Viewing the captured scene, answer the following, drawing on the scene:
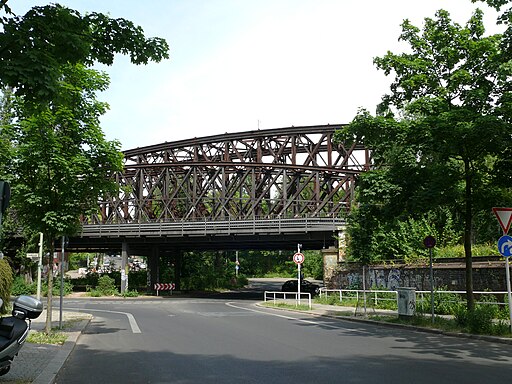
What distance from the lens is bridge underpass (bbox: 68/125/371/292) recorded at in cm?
4462

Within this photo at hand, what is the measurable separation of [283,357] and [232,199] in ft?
161

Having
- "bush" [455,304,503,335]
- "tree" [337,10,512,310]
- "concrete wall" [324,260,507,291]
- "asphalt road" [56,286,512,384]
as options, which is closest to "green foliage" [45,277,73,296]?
"concrete wall" [324,260,507,291]

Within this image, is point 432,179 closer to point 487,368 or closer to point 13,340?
point 487,368

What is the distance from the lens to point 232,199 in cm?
5984

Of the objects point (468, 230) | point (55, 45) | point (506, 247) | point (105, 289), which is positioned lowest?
point (105, 289)

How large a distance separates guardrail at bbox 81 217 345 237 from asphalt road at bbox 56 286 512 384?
977 inches

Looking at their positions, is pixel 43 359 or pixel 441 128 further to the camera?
pixel 441 128

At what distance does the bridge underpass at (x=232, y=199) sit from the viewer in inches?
1757

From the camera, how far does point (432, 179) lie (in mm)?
15773

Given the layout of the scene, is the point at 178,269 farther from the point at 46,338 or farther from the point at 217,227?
the point at 46,338

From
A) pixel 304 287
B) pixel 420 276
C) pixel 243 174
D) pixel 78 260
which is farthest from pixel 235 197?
pixel 78 260

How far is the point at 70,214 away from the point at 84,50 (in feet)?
29.4

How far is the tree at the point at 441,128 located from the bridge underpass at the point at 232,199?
24023 mm

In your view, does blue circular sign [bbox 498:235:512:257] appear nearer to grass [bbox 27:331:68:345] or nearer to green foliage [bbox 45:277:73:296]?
grass [bbox 27:331:68:345]
